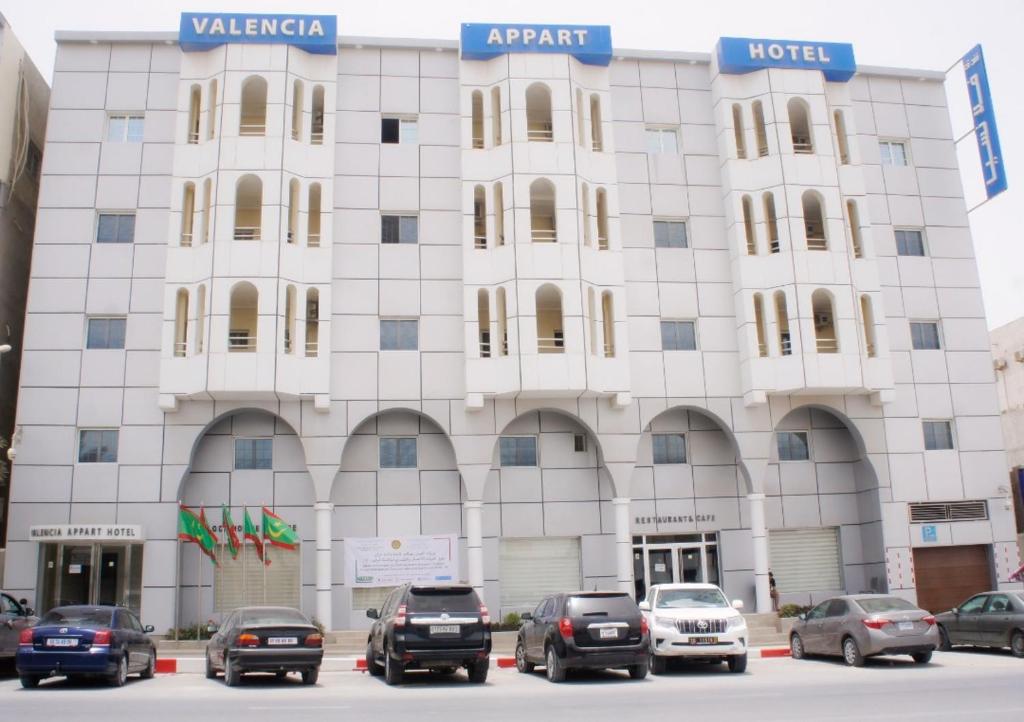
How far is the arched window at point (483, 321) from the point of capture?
1181 inches

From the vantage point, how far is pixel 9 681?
1825 cm

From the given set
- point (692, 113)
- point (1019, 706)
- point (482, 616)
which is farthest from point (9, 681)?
point (692, 113)

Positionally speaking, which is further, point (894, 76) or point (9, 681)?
point (894, 76)

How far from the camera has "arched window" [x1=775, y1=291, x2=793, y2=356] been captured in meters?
30.7

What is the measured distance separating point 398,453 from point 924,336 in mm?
18922

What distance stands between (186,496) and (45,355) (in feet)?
20.4

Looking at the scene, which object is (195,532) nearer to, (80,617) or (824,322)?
(80,617)

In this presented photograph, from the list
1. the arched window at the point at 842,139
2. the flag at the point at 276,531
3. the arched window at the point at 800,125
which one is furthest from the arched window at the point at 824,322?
the flag at the point at 276,531

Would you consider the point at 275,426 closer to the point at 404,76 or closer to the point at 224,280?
the point at 224,280

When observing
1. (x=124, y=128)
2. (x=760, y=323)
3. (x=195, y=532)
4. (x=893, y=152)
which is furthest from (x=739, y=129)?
(x=195, y=532)

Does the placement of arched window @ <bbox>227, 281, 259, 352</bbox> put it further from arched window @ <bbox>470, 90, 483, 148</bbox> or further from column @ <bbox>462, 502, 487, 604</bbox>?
arched window @ <bbox>470, 90, 483, 148</bbox>

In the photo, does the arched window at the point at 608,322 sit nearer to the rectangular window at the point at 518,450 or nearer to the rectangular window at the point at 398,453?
the rectangular window at the point at 518,450

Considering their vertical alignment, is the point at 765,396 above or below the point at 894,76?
below

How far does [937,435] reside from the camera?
1247 inches
